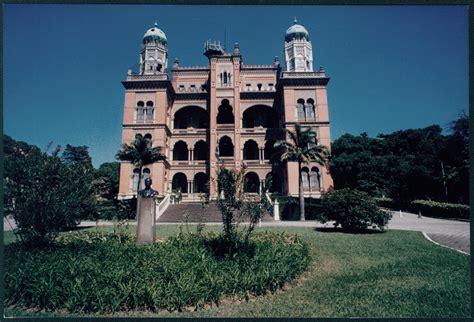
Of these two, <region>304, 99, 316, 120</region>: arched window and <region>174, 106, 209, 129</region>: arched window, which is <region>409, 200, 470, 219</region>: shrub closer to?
<region>304, 99, 316, 120</region>: arched window

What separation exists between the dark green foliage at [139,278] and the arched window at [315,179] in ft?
73.8

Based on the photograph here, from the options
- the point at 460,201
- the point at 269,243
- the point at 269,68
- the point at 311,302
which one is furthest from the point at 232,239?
the point at 269,68

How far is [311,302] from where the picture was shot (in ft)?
17.5

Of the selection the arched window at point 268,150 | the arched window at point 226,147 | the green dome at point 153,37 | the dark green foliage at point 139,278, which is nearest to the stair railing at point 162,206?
the arched window at point 226,147

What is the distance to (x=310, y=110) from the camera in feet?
101

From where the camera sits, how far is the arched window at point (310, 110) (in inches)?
1208

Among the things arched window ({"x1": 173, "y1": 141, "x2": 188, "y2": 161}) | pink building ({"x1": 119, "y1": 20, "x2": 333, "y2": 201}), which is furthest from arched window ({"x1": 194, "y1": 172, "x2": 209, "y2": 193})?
arched window ({"x1": 173, "y1": 141, "x2": 188, "y2": 161})

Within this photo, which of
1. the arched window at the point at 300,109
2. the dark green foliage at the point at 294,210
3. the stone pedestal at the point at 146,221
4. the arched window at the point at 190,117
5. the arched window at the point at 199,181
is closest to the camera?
the stone pedestal at the point at 146,221

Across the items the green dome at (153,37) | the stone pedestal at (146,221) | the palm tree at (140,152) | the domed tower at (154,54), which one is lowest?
the stone pedestal at (146,221)

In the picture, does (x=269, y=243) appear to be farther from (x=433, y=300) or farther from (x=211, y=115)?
(x=211, y=115)

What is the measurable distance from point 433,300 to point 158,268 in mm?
5340

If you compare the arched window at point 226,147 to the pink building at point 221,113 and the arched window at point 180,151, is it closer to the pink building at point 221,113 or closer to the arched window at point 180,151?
the pink building at point 221,113

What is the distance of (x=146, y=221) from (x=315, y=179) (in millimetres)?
23273

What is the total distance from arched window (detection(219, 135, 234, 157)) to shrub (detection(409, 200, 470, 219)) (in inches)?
761
